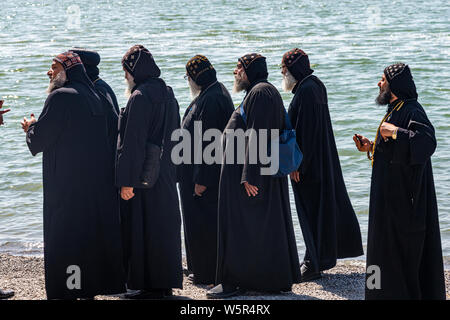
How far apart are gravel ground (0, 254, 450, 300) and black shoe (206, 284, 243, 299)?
0.19 feet

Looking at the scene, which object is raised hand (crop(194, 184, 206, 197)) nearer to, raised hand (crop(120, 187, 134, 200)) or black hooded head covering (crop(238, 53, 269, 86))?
raised hand (crop(120, 187, 134, 200))

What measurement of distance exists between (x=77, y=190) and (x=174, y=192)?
0.69 meters

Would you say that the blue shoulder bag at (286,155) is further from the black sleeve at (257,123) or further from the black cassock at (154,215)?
the black cassock at (154,215)

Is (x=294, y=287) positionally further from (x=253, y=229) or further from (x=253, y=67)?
(x=253, y=67)

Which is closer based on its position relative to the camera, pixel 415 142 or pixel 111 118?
pixel 415 142

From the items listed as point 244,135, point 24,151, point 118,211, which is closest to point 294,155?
point 244,135

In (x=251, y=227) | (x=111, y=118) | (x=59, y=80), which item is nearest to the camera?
(x=59, y=80)

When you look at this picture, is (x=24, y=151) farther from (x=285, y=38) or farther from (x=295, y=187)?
(x=285, y=38)

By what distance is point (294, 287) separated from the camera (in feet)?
20.5

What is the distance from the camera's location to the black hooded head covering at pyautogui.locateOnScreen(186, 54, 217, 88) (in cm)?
628

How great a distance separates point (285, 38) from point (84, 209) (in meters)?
19.2

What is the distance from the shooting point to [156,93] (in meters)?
5.74

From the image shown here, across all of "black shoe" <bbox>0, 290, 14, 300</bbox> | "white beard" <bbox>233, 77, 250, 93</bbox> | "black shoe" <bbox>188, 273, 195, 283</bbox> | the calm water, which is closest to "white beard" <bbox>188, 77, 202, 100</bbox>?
"white beard" <bbox>233, 77, 250, 93</bbox>

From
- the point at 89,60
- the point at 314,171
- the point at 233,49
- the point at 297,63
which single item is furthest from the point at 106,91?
the point at 233,49
